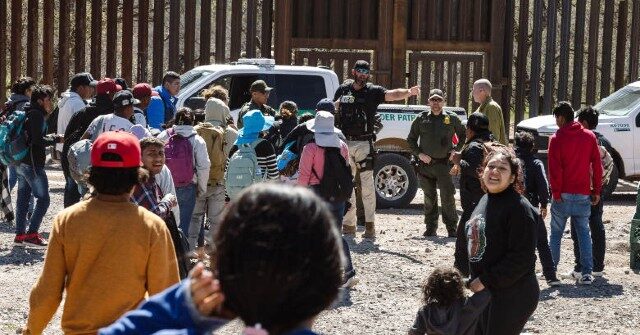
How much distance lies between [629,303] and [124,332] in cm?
861

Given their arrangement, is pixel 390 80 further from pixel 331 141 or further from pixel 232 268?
pixel 232 268

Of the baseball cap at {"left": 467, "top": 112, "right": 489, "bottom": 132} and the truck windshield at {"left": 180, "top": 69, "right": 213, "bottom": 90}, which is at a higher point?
the truck windshield at {"left": 180, "top": 69, "right": 213, "bottom": 90}

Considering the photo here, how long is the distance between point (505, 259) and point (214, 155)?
17.8 feet

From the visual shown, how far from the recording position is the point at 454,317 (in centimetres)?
664

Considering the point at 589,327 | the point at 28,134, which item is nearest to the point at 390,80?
the point at 28,134

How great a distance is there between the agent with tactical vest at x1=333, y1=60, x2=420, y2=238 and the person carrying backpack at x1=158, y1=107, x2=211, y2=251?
3.14 metres

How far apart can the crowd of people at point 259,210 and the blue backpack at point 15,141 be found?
2 centimetres

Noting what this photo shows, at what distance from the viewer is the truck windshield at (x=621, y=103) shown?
18.5m

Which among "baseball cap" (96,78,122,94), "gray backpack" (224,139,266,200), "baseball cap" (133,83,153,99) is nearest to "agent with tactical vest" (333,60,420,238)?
"baseball cap" (133,83,153,99)

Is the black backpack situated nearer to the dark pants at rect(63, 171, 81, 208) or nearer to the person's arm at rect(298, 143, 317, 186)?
the person's arm at rect(298, 143, 317, 186)

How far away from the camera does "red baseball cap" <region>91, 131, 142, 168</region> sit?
188 inches

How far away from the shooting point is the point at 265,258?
7.64 feet

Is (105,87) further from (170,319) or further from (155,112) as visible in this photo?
(170,319)

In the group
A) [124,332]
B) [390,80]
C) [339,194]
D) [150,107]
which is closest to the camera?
[124,332]
